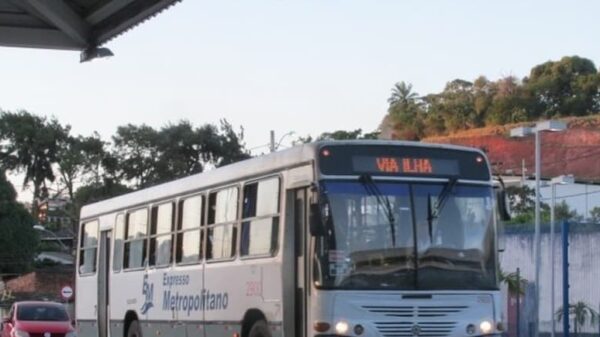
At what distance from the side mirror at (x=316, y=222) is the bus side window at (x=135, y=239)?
24.4 ft

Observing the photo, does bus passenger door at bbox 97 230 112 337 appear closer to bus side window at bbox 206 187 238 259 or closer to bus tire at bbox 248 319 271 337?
bus side window at bbox 206 187 238 259

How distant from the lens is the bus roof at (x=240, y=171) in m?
14.0

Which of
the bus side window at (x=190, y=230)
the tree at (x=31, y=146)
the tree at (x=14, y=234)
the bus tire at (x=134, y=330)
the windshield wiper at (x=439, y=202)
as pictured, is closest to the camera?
the windshield wiper at (x=439, y=202)

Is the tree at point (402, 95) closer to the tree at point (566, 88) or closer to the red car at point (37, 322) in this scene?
the tree at point (566, 88)

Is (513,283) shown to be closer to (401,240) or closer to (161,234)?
(161,234)

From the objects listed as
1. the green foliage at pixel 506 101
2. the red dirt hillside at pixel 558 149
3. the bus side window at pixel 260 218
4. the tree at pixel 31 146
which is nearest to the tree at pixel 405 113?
the green foliage at pixel 506 101

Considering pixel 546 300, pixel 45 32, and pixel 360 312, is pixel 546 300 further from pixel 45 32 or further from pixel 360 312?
pixel 45 32

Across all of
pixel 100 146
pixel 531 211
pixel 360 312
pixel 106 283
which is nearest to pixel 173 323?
pixel 106 283

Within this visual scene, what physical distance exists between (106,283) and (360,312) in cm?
1021

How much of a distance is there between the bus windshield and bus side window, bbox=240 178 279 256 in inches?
53.3

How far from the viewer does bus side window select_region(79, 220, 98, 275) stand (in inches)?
910

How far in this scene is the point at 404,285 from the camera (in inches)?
522

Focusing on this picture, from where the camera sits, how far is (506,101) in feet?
402

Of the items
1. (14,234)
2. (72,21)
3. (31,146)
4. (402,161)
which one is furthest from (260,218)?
(31,146)
